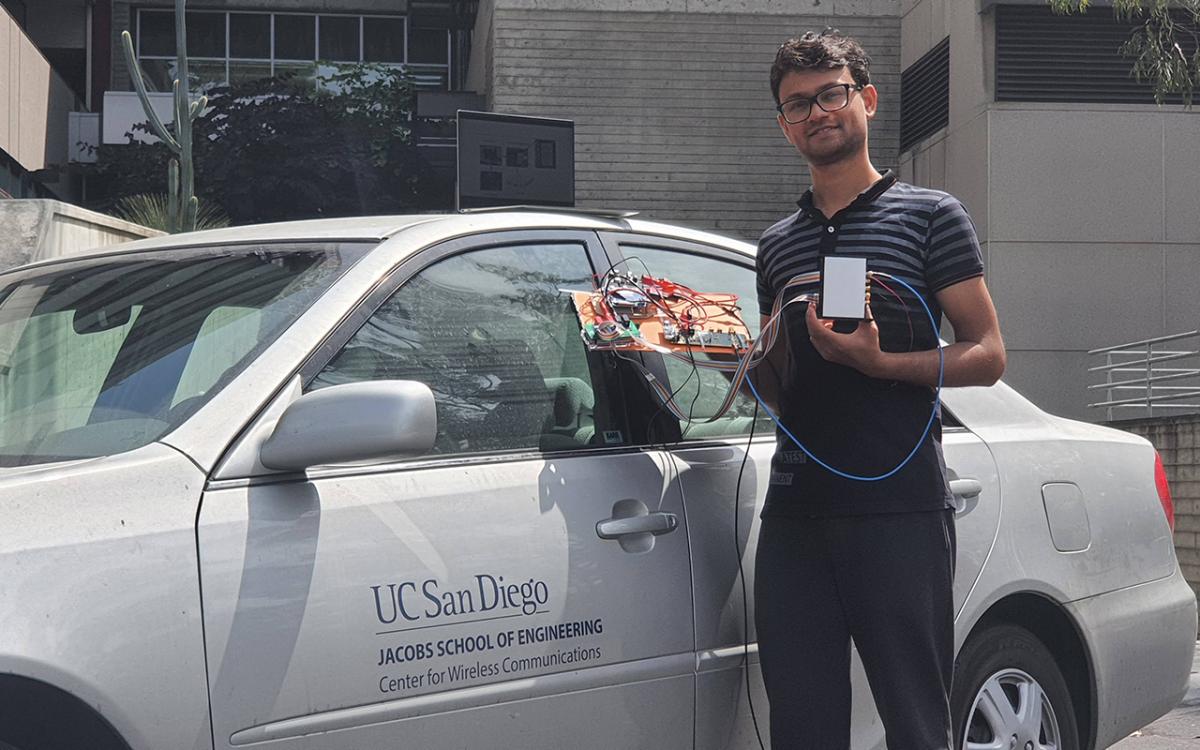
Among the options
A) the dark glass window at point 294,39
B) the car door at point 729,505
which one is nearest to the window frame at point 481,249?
the car door at point 729,505

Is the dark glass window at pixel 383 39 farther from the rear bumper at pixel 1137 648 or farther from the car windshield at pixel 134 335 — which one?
the car windshield at pixel 134 335

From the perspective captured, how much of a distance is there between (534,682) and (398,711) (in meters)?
0.32

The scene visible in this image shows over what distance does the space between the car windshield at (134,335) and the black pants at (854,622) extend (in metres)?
1.13

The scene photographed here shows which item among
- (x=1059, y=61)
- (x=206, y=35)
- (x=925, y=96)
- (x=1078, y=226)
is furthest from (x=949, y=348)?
(x=206, y=35)

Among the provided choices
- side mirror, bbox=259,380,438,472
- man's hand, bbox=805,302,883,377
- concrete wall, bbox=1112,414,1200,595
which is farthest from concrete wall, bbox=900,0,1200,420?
side mirror, bbox=259,380,438,472

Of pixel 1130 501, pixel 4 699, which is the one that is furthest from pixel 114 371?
pixel 1130 501

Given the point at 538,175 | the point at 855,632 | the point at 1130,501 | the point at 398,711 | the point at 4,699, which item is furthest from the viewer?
the point at 538,175

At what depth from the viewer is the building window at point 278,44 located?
104 feet

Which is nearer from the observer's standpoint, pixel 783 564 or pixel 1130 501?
pixel 783 564

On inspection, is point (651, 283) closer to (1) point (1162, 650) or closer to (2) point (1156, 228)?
(1) point (1162, 650)

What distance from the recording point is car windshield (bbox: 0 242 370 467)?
9.14 ft

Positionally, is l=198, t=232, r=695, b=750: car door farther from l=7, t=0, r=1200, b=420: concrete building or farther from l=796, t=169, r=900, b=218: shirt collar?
l=7, t=0, r=1200, b=420: concrete building

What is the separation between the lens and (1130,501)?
4.25 metres

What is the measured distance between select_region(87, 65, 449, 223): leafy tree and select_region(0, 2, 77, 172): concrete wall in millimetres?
987
